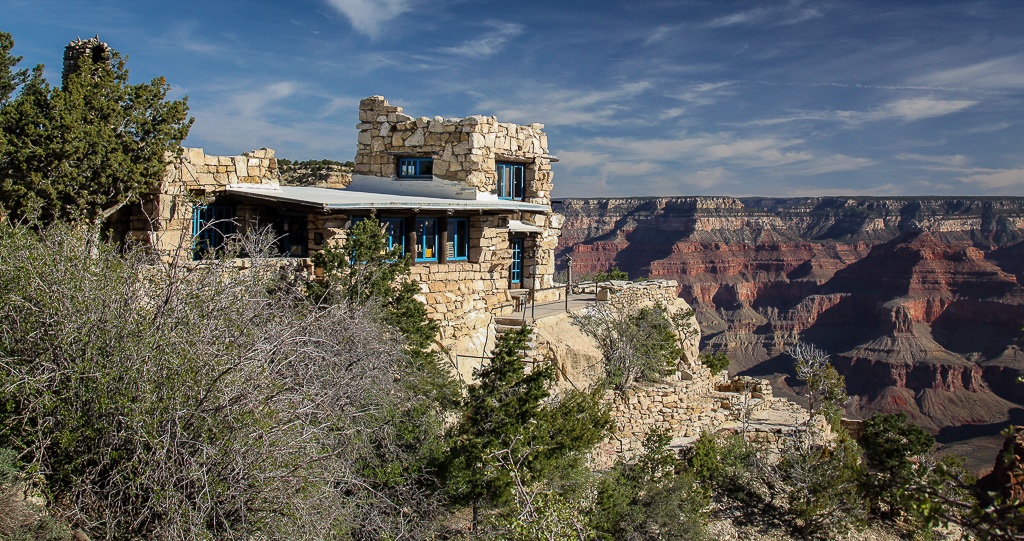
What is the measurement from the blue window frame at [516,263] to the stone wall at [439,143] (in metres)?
3.01

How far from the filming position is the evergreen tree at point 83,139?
508 inches

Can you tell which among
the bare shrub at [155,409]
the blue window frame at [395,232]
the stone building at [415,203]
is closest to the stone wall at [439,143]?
the stone building at [415,203]

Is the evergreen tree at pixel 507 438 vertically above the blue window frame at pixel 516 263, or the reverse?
the blue window frame at pixel 516 263

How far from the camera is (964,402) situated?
228ft

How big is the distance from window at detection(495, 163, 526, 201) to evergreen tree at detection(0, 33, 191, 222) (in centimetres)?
965

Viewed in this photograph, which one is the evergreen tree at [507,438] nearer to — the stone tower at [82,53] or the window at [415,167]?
the window at [415,167]

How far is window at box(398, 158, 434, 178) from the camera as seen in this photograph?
1981 centimetres

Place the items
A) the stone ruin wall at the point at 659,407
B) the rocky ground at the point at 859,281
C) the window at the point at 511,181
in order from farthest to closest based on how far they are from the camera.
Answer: the rocky ground at the point at 859,281 < the window at the point at 511,181 < the stone ruin wall at the point at 659,407

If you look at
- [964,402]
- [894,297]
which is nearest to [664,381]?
[964,402]

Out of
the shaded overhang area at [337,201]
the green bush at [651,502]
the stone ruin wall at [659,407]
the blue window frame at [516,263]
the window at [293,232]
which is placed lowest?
the green bush at [651,502]

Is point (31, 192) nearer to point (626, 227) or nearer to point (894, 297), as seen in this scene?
point (894, 297)

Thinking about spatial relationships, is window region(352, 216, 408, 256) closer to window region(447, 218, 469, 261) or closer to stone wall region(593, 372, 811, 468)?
window region(447, 218, 469, 261)

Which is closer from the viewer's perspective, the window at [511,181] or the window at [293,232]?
the window at [293,232]

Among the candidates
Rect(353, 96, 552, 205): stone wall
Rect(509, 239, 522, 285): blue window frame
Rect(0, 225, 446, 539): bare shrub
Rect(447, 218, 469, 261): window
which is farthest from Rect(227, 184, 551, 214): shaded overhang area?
Rect(0, 225, 446, 539): bare shrub
